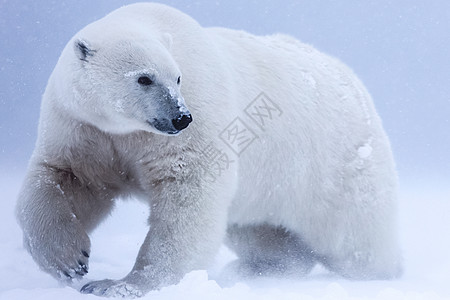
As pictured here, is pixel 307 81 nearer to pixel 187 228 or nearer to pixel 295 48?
pixel 295 48

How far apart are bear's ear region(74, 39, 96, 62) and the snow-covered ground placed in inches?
42.4

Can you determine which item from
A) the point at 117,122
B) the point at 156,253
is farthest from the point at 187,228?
the point at 117,122

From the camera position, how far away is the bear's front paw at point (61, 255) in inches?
131

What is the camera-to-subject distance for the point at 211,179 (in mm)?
3396

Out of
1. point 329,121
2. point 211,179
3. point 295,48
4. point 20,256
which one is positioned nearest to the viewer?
point 211,179

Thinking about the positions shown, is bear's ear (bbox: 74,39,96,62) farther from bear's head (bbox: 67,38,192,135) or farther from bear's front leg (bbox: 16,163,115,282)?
bear's front leg (bbox: 16,163,115,282)

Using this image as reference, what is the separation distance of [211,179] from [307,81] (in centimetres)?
127

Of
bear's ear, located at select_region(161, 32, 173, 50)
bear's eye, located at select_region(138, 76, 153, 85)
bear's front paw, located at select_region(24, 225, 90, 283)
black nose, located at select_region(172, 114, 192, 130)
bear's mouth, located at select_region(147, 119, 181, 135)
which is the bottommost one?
bear's front paw, located at select_region(24, 225, 90, 283)

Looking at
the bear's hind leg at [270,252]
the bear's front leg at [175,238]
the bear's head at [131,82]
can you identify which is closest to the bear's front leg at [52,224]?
the bear's front leg at [175,238]

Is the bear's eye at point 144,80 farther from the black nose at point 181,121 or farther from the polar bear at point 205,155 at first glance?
the black nose at point 181,121

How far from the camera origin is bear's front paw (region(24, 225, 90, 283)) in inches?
131

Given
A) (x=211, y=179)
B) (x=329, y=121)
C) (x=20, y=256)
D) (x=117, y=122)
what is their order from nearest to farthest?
(x=117, y=122) < (x=211, y=179) < (x=20, y=256) < (x=329, y=121)

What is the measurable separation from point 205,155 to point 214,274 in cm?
134

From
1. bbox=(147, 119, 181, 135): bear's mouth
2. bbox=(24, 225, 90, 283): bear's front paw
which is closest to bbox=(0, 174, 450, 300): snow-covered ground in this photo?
bbox=(24, 225, 90, 283): bear's front paw
